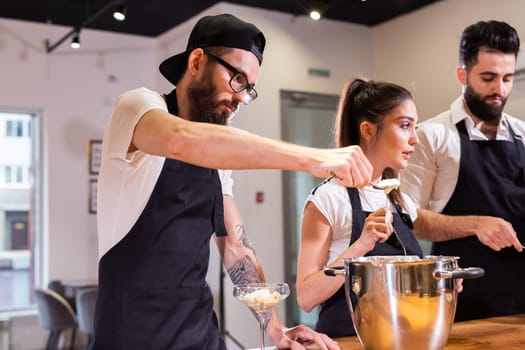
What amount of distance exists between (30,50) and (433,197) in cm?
435

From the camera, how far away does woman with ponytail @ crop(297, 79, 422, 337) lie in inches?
72.4

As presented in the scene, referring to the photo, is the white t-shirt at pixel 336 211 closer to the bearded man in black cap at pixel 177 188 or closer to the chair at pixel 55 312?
the bearded man in black cap at pixel 177 188

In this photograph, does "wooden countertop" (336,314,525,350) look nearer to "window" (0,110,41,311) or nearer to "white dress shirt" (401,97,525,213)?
"white dress shirt" (401,97,525,213)

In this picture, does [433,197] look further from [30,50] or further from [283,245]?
[30,50]

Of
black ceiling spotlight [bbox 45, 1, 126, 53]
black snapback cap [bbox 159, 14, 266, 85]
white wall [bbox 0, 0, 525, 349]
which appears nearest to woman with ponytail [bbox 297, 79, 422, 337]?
black snapback cap [bbox 159, 14, 266, 85]

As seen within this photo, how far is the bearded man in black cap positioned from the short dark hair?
1074mm

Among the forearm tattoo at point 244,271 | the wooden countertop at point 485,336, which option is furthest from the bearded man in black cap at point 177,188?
the wooden countertop at point 485,336

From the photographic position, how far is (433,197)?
246 centimetres

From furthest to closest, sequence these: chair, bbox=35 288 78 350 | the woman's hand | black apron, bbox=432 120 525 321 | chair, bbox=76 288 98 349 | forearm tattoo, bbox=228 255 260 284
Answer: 1. chair, bbox=35 288 78 350
2. chair, bbox=76 288 98 349
3. black apron, bbox=432 120 525 321
4. forearm tattoo, bbox=228 255 260 284
5. the woman's hand

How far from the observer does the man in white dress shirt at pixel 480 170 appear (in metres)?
2.35

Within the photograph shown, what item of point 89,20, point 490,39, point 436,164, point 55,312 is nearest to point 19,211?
point 55,312

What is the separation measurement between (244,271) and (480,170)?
1.12 meters

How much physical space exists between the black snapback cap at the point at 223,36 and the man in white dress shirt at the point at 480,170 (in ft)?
3.43

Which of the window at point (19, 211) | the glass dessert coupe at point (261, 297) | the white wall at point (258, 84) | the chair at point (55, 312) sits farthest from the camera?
the window at point (19, 211)
